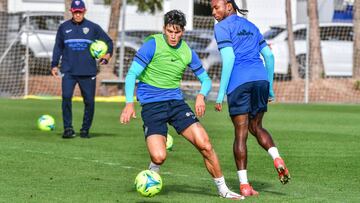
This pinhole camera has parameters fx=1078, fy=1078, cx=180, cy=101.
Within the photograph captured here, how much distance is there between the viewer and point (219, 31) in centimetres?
1094

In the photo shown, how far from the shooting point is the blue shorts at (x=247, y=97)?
11023mm

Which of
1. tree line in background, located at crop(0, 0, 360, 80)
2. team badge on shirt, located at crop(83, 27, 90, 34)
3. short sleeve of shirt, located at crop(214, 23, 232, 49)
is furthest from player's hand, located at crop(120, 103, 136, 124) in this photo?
tree line in background, located at crop(0, 0, 360, 80)

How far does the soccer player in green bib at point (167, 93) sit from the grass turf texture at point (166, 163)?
48 cm

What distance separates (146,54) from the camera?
10789 millimetres

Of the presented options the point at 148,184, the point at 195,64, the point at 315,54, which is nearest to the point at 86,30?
the point at 195,64

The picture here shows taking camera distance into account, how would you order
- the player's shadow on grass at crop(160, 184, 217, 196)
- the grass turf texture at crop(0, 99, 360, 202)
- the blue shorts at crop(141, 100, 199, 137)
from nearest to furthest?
the blue shorts at crop(141, 100, 199, 137)
the grass turf texture at crop(0, 99, 360, 202)
the player's shadow on grass at crop(160, 184, 217, 196)

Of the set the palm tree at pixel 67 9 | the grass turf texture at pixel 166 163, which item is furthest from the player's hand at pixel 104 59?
the palm tree at pixel 67 9

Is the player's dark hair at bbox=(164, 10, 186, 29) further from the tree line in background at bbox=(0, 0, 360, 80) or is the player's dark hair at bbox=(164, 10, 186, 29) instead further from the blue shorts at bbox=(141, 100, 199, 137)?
the tree line in background at bbox=(0, 0, 360, 80)

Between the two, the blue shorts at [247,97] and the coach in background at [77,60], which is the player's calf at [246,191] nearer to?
the blue shorts at [247,97]

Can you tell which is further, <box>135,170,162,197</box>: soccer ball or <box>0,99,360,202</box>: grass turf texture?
<box>0,99,360,202</box>: grass turf texture

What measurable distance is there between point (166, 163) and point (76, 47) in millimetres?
4193

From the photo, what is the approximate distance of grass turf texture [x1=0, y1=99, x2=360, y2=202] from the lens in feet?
36.6

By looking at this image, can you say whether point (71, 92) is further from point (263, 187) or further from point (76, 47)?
point (263, 187)

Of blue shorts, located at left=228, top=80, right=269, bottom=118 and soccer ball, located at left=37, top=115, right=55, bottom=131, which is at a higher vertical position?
blue shorts, located at left=228, top=80, right=269, bottom=118
